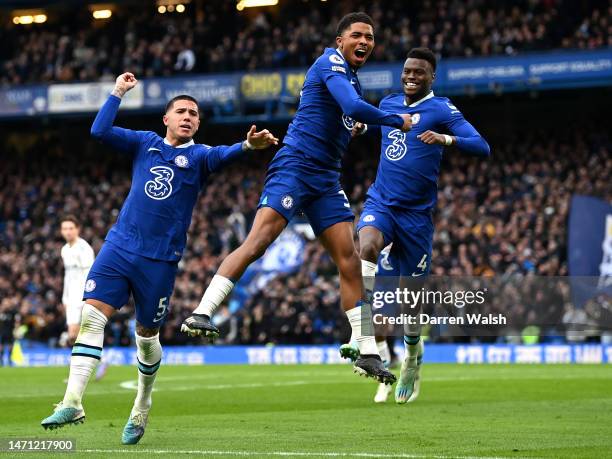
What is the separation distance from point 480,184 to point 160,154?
84.9 feet

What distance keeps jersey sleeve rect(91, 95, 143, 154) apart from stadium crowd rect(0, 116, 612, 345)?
20.3 metres

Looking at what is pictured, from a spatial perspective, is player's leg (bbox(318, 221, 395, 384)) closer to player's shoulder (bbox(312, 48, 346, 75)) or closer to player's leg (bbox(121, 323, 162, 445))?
player's shoulder (bbox(312, 48, 346, 75))

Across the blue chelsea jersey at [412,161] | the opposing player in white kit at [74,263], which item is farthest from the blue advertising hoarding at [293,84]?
the blue chelsea jersey at [412,161]

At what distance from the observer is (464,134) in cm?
1261

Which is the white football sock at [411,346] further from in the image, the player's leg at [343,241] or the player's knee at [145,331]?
the player's knee at [145,331]

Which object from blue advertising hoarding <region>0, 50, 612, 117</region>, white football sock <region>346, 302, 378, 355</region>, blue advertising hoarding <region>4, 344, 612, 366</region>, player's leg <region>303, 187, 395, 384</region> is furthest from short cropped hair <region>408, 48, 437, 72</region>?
blue advertising hoarding <region>0, 50, 612, 117</region>

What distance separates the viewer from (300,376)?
2095cm

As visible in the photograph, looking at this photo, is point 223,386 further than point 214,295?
Yes

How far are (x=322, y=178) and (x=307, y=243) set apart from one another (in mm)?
25242

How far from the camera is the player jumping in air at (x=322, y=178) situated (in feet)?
32.6

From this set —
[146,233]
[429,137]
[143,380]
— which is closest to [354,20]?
[429,137]

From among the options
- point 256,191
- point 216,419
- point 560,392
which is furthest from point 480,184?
point 216,419

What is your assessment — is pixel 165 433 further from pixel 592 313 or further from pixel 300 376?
pixel 592 313

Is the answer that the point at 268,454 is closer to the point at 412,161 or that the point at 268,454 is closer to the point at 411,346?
the point at 411,346
